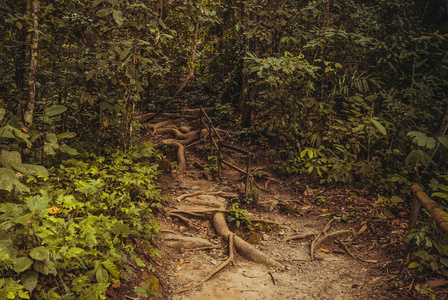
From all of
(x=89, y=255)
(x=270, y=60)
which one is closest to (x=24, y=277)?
(x=89, y=255)

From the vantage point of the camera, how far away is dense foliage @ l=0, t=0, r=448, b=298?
2.53m

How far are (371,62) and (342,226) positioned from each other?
5.06 m

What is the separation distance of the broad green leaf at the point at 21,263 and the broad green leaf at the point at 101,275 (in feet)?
1.74

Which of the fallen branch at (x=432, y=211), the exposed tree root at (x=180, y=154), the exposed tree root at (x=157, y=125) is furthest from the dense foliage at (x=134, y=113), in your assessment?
the exposed tree root at (x=157, y=125)

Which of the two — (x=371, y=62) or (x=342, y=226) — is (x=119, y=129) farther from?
(x=371, y=62)

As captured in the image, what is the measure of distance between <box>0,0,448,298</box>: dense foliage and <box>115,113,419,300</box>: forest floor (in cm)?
62

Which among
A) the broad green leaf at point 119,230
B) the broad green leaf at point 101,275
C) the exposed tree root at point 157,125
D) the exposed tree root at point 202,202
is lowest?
the exposed tree root at point 202,202

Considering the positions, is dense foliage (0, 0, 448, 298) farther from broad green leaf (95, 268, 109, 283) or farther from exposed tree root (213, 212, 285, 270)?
exposed tree root (213, 212, 285, 270)

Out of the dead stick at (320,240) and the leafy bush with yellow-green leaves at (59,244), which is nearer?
the leafy bush with yellow-green leaves at (59,244)

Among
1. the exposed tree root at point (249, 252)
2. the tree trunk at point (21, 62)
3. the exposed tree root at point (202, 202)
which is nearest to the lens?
the exposed tree root at point (249, 252)

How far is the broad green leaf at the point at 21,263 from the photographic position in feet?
6.45

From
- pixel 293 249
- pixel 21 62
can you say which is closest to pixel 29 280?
pixel 293 249

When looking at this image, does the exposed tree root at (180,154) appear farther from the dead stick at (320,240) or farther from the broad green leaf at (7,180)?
the broad green leaf at (7,180)

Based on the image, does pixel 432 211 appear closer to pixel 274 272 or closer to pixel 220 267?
pixel 274 272
